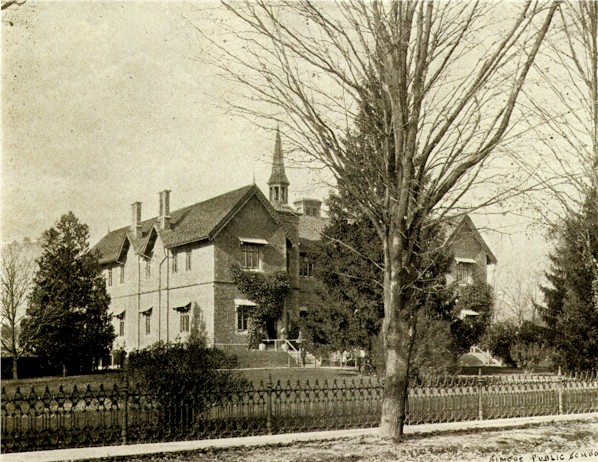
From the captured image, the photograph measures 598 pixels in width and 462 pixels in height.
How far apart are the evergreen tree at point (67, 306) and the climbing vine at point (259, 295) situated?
7.59 m

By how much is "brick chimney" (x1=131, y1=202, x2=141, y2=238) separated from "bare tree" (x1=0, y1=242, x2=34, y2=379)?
10231 millimetres

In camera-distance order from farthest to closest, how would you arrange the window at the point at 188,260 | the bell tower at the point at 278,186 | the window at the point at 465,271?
the bell tower at the point at 278,186 < the window at the point at 465,271 < the window at the point at 188,260

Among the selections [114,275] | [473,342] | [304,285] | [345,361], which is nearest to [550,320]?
[473,342]

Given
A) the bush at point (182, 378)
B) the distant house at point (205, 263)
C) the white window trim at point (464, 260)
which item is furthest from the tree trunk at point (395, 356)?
the white window trim at point (464, 260)

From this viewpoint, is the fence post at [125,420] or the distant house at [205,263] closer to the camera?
the fence post at [125,420]

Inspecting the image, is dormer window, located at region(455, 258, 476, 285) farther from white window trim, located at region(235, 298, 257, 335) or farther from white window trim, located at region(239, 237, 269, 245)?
white window trim, located at region(235, 298, 257, 335)

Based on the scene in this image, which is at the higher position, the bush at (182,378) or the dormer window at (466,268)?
the dormer window at (466,268)

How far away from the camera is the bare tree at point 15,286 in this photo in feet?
93.4

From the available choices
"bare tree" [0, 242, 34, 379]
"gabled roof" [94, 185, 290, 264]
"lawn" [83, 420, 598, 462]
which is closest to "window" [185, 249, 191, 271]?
"gabled roof" [94, 185, 290, 264]

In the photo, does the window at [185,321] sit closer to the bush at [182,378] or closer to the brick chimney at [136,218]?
the brick chimney at [136,218]

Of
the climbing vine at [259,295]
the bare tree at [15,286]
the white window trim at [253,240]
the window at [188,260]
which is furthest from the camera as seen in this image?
the window at [188,260]

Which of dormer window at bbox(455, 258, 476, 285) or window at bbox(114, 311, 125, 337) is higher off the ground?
dormer window at bbox(455, 258, 476, 285)

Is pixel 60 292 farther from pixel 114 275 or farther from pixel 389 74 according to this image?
pixel 389 74

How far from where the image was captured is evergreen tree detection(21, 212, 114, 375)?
29.1 meters
